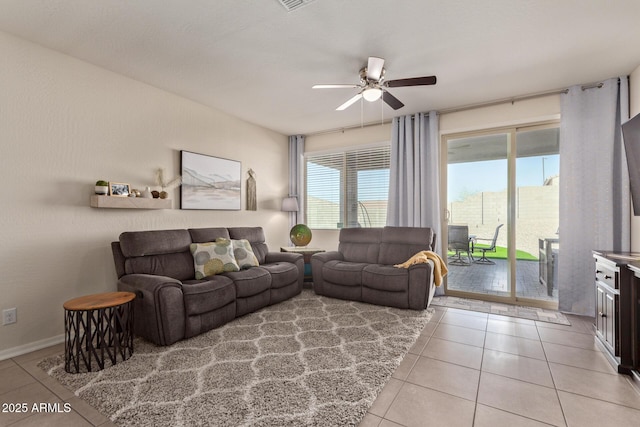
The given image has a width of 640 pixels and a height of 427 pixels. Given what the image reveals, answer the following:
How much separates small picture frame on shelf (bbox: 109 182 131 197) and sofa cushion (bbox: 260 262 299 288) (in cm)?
168

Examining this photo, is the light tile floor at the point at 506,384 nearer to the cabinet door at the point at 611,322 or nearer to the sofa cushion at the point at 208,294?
the cabinet door at the point at 611,322

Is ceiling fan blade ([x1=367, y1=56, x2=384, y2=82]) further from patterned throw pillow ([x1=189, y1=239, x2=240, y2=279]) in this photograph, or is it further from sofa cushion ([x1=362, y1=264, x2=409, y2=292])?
patterned throw pillow ([x1=189, y1=239, x2=240, y2=279])

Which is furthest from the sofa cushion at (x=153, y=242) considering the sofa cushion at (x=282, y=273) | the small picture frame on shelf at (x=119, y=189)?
the sofa cushion at (x=282, y=273)

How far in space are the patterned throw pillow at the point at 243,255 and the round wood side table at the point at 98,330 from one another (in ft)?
4.28

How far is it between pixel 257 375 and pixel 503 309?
3.06m

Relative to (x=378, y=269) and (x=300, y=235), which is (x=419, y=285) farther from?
(x=300, y=235)

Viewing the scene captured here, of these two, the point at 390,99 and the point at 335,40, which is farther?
the point at 390,99

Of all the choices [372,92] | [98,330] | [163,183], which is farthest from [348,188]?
[98,330]

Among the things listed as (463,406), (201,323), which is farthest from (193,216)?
(463,406)

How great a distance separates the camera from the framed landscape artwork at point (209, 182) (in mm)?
3818

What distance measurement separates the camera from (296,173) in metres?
5.54

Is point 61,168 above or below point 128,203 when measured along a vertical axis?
above

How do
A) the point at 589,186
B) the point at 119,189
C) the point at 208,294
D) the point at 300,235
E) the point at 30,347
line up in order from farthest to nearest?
the point at 300,235, the point at 589,186, the point at 119,189, the point at 208,294, the point at 30,347

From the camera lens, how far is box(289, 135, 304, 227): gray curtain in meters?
5.54
